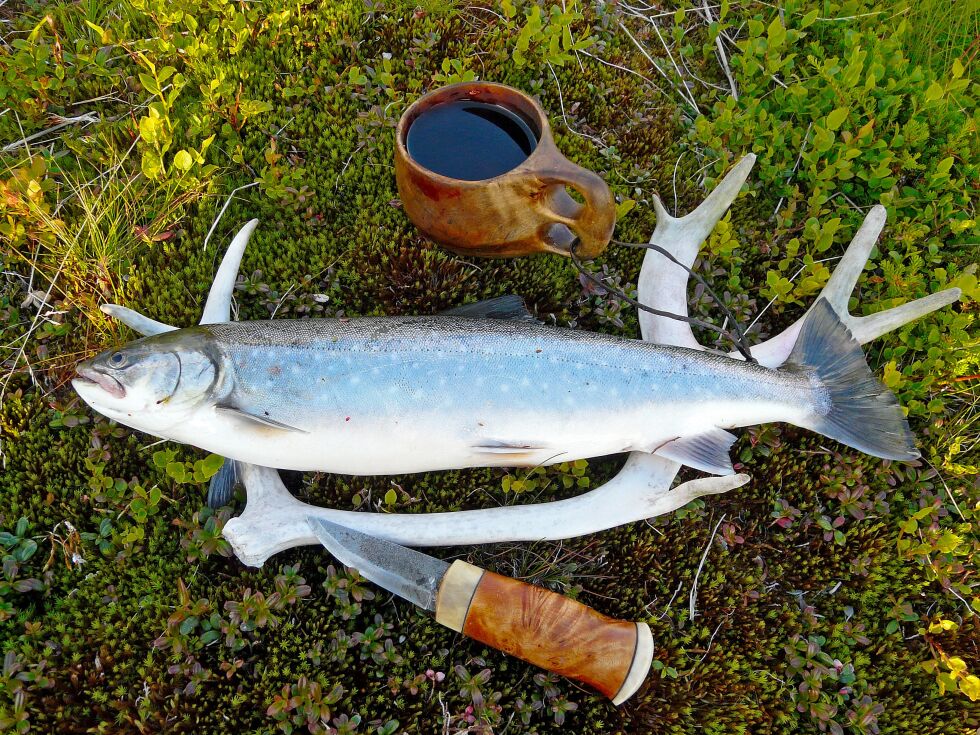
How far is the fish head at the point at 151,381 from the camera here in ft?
8.34

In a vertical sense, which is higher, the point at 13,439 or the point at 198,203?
the point at 198,203

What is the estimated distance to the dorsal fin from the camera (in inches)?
117

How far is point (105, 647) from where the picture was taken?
2650mm

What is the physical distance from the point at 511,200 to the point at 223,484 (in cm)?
179

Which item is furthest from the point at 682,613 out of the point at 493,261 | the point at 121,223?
the point at 121,223

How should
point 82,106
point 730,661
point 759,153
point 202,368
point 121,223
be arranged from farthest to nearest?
1. point 759,153
2. point 82,106
3. point 121,223
4. point 730,661
5. point 202,368

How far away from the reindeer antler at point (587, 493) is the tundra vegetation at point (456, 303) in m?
0.19

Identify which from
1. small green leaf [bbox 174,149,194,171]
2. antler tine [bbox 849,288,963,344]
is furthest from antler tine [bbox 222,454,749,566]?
small green leaf [bbox 174,149,194,171]

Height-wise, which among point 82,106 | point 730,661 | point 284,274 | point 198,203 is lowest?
point 730,661

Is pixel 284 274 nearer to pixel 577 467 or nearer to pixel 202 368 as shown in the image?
pixel 202 368

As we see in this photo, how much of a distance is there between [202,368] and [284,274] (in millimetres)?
838

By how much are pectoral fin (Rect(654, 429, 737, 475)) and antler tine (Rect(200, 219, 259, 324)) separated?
6.93ft

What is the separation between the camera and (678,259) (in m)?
3.23

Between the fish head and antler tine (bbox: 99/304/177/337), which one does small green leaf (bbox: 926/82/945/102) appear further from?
antler tine (bbox: 99/304/177/337)
